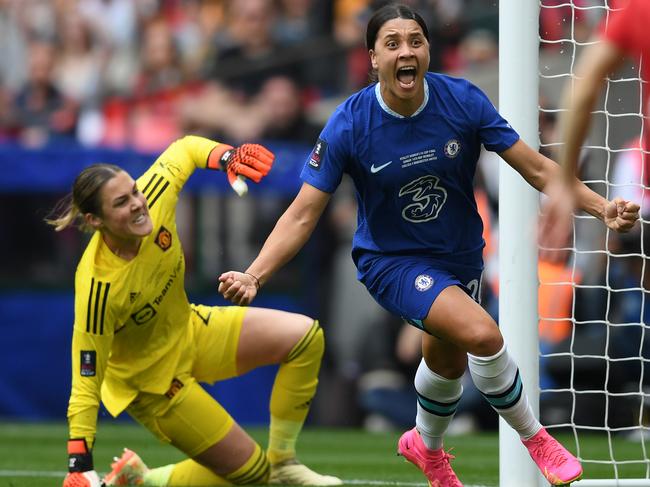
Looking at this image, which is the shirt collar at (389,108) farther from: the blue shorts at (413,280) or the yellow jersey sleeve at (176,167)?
the yellow jersey sleeve at (176,167)

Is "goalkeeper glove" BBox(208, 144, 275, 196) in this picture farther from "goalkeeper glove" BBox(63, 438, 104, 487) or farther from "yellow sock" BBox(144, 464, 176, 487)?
"yellow sock" BBox(144, 464, 176, 487)

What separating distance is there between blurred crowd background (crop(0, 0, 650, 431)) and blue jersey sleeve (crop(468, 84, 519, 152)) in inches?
152

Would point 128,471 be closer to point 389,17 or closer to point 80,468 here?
point 80,468

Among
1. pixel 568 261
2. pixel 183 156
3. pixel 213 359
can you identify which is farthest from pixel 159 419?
pixel 568 261

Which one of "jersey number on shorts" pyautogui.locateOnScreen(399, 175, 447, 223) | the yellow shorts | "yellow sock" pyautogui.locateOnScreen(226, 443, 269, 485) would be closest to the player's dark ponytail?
"jersey number on shorts" pyautogui.locateOnScreen(399, 175, 447, 223)

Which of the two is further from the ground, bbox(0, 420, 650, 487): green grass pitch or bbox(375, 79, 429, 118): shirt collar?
bbox(375, 79, 429, 118): shirt collar

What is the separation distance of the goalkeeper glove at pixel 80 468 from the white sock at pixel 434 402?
1.50 m

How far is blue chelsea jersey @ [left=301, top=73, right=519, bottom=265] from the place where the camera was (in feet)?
18.7

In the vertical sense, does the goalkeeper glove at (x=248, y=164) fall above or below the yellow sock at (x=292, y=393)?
above

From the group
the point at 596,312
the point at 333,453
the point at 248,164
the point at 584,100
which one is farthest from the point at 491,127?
the point at 596,312

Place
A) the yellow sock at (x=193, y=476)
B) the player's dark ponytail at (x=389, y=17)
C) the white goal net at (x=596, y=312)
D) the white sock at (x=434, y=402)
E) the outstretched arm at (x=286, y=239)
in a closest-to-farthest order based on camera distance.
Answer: the outstretched arm at (x=286, y=239) → the player's dark ponytail at (x=389, y=17) → the white sock at (x=434, y=402) → the yellow sock at (x=193, y=476) → the white goal net at (x=596, y=312)

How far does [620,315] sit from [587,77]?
7057mm

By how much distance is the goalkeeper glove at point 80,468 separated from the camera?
5.88 m

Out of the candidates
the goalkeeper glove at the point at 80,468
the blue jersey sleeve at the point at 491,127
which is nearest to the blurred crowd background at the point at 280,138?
the blue jersey sleeve at the point at 491,127
